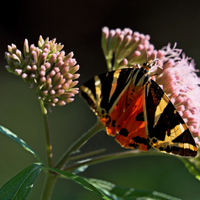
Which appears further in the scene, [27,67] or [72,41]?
[72,41]

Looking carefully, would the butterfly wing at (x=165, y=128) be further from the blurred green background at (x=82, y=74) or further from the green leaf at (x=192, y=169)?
the blurred green background at (x=82, y=74)

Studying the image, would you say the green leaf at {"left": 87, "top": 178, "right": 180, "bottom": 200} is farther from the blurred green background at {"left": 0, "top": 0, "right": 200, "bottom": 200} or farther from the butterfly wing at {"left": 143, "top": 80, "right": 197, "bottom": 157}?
the blurred green background at {"left": 0, "top": 0, "right": 200, "bottom": 200}

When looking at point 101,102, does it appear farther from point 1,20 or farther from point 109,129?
point 1,20

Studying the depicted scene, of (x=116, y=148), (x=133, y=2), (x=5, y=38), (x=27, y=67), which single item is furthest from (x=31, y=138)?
(x=133, y=2)

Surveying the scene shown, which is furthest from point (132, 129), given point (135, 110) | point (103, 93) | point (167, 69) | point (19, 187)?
point (19, 187)

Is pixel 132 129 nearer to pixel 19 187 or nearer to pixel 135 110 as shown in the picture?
pixel 135 110

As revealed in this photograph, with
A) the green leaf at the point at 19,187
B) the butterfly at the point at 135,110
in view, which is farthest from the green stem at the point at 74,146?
the green leaf at the point at 19,187
